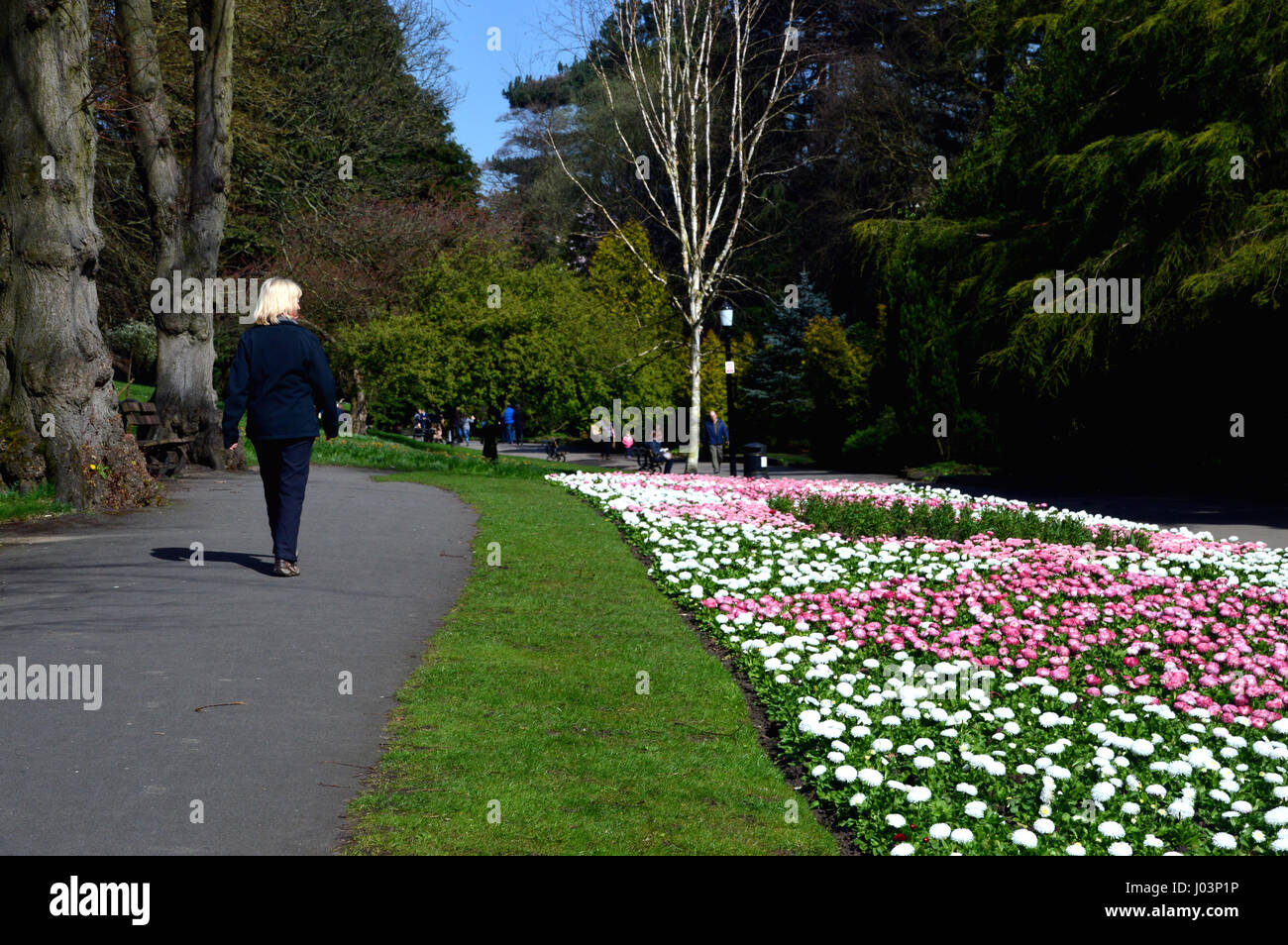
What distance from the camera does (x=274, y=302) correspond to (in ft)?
29.6

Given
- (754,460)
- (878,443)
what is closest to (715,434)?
(754,460)

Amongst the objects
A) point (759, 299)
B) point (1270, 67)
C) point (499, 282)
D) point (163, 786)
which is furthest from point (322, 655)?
point (759, 299)

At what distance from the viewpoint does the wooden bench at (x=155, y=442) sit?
16.8 metres

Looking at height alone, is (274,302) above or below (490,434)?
above

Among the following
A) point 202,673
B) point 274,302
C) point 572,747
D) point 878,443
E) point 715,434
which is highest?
point 274,302

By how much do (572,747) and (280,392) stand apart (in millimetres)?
4528

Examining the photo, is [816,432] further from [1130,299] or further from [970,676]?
[970,676]

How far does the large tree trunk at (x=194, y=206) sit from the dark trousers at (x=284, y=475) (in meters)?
10.8

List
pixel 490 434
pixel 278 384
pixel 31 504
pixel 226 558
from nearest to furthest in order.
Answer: pixel 278 384
pixel 226 558
pixel 31 504
pixel 490 434

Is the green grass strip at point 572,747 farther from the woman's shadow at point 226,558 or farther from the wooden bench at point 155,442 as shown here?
the wooden bench at point 155,442

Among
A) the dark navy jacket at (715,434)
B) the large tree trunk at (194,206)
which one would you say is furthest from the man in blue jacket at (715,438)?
the large tree trunk at (194,206)

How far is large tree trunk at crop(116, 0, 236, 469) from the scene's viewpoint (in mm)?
19219

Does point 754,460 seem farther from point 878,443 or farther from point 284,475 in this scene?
point 284,475

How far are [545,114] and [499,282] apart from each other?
4996 cm
